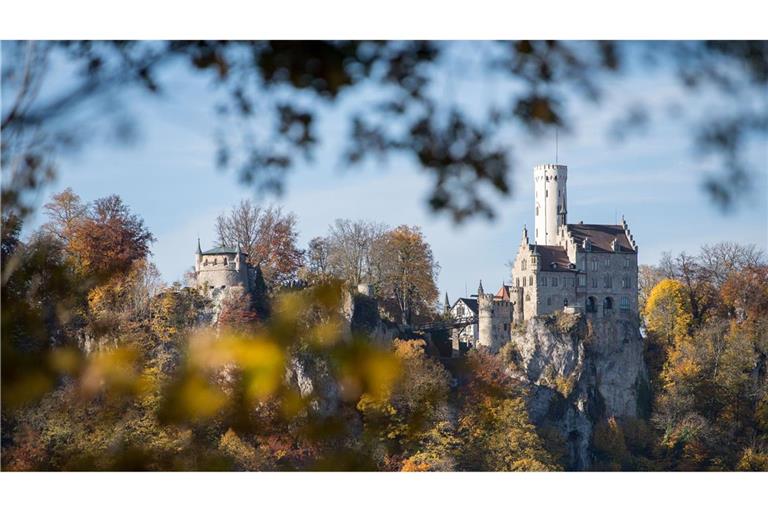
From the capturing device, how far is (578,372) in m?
41.8

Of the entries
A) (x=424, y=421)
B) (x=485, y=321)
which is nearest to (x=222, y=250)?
(x=424, y=421)

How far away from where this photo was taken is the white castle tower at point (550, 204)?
46.2m

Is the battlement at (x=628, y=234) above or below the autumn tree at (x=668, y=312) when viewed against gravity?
above

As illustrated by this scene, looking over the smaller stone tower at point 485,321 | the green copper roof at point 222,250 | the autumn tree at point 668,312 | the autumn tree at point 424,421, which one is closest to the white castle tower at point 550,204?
the autumn tree at point 668,312

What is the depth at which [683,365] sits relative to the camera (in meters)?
42.2

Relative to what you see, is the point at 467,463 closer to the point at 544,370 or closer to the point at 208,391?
the point at 544,370

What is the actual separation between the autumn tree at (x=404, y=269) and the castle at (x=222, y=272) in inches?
203

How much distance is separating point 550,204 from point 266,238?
43.5ft

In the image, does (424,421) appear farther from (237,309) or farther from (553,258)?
(553,258)

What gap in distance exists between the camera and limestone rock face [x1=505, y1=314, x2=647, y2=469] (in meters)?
40.3

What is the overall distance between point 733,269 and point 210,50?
131 feet

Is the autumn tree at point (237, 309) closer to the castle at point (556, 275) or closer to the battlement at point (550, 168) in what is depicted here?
the castle at point (556, 275)

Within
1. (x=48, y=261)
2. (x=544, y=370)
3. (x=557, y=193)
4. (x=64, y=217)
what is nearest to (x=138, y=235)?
(x=64, y=217)

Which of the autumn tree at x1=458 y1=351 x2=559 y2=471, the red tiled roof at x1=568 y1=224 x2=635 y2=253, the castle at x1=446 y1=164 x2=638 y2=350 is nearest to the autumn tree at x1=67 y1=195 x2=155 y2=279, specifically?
the autumn tree at x1=458 y1=351 x2=559 y2=471
